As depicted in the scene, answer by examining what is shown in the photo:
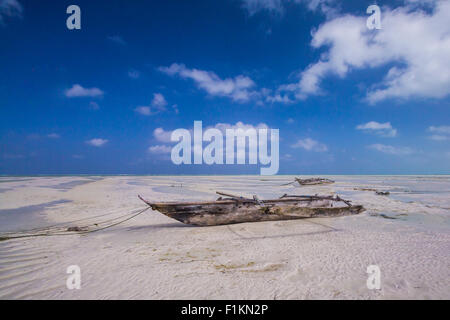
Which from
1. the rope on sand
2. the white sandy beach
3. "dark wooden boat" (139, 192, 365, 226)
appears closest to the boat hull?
"dark wooden boat" (139, 192, 365, 226)

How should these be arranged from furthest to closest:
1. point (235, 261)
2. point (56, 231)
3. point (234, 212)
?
point (234, 212) → point (56, 231) → point (235, 261)

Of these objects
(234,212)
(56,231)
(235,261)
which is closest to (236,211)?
(234,212)

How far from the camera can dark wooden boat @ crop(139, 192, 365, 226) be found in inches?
313

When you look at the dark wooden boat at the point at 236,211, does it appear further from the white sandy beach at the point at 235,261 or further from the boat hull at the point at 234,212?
Answer: the white sandy beach at the point at 235,261

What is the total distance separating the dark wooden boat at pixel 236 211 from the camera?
796 centimetres

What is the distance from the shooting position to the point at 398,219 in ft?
33.5

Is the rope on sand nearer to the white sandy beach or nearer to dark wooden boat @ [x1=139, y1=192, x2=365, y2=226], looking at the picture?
the white sandy beach

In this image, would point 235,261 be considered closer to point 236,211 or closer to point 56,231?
point 236,211

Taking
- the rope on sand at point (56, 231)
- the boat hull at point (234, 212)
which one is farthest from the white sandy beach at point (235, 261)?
the rope on sand at point (56, 231)

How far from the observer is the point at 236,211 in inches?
341

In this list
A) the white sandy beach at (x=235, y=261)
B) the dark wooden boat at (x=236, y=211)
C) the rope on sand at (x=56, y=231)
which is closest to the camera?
the white sandy beach at (x=235, y=261)

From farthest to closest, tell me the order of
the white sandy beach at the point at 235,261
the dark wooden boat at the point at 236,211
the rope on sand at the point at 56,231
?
the dark wooden boat at the point at 236,211 < the rope on sand at the point at 56,231 < the white sandy beach at the point at 235,261

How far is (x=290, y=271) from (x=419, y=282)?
238 cm
